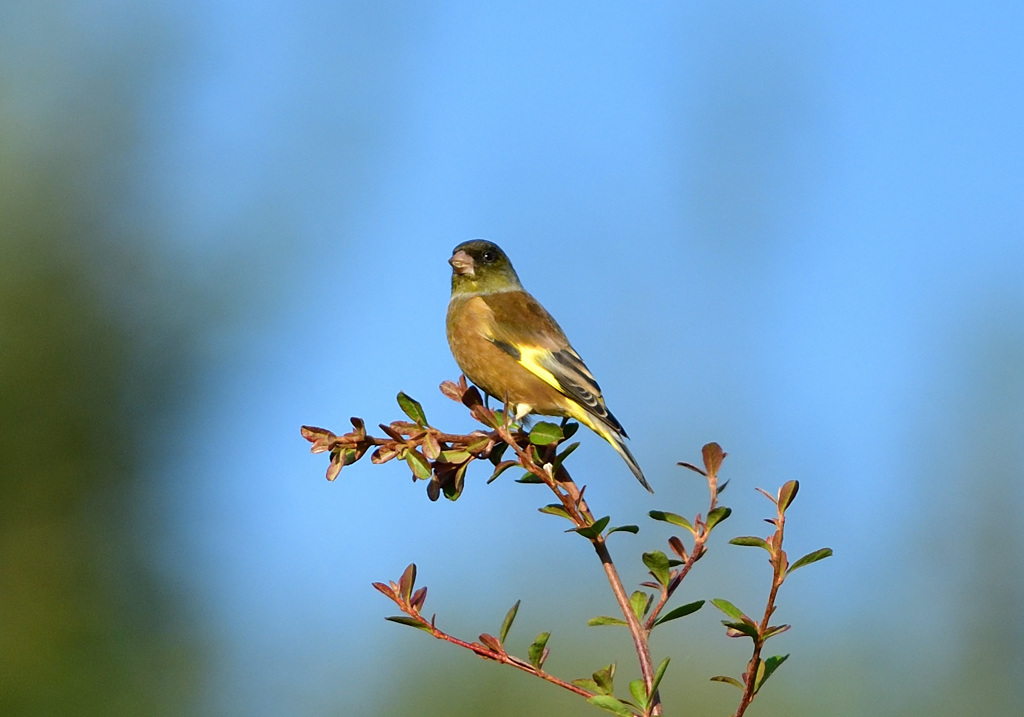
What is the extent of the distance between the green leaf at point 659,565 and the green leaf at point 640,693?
0.83 ft

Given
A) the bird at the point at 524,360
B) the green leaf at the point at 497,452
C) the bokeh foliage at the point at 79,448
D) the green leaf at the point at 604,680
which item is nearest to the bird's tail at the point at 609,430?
the bird at the point at 524,360

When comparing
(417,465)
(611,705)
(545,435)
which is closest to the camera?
(611,705)

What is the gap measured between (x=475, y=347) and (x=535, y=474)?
2712 millimetres

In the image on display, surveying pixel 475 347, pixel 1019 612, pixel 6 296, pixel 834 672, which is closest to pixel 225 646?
pixel 6 296

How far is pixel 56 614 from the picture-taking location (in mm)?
12055

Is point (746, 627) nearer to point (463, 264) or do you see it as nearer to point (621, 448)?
point (621, 448)

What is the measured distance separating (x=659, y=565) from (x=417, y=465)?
592mm

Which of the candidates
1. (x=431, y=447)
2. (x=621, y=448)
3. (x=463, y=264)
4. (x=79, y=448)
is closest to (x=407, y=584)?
(x=431, y=447)

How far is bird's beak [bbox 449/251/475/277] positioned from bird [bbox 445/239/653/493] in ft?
0.48

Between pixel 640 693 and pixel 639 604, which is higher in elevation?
pixel 639 604

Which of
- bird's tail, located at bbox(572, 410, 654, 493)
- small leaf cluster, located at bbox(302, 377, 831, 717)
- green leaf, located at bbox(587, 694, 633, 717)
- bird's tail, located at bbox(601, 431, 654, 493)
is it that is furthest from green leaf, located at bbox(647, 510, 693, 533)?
bird's tail, located at bbox(572, 410, 654, 493)

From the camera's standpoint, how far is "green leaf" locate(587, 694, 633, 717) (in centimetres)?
187

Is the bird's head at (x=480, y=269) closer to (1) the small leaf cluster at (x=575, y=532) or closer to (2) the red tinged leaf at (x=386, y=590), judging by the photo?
(1) the small leaf cluster at (x=575, y=532)

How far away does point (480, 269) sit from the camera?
5789mm
